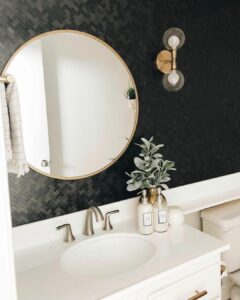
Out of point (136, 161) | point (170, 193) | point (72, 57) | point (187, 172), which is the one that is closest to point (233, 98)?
point (187, 172)

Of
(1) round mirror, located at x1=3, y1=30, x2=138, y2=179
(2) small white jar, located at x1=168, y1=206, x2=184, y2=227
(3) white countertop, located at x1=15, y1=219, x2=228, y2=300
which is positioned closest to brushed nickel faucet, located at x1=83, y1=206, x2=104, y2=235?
(3) white countertop, located at x1=15, y1=219, x2=228, y2=300

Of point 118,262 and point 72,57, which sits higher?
point 72,57

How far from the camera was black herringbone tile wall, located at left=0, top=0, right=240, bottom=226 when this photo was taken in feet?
4.47

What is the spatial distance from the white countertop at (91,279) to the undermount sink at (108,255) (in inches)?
1.5

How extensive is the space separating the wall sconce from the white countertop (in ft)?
2.56

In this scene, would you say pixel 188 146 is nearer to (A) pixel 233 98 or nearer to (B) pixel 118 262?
(A) pixel 233 98

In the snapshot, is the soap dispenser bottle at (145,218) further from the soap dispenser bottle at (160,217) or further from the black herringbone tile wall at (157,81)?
the black herringbone tile wall at (157,81)

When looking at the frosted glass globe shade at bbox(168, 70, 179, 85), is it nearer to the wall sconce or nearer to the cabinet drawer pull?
the wall sconce

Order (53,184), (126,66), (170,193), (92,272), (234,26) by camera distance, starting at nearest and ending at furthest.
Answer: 1. (92,272)
2. (53,184)
3. (126,66)
4. (170,193)
5. (234,26)

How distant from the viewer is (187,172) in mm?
1886

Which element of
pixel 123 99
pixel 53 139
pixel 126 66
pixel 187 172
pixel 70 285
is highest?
pixel 126 66

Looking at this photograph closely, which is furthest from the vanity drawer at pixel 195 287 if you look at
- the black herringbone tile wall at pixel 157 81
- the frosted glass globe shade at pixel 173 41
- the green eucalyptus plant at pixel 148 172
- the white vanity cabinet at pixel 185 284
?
the frosted glass globe shade at pixel 173 41

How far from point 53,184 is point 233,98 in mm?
1365

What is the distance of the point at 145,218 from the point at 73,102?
66 centimetres
